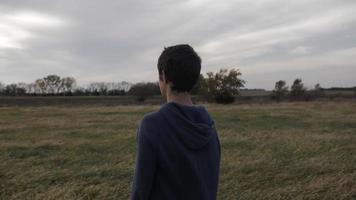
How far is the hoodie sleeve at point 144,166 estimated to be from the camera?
173cm

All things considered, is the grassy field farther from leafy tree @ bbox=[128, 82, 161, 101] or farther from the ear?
leafy tree @ bbox=[128, 82, 161, 101]

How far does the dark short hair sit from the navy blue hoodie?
0.32ft

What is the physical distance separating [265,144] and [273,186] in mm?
4254

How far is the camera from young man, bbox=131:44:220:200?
1.74m

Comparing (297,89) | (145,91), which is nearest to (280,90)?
(297,89)

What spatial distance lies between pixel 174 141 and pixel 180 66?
1.04 ft

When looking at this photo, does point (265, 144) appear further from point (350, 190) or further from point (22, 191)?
point (22, 191)

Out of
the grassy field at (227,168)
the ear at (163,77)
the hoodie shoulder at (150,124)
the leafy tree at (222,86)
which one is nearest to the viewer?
the hoodie shoulder at (150,124)

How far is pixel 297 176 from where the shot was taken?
660cm

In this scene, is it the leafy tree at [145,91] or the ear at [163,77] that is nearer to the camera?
the ear at [163,77]

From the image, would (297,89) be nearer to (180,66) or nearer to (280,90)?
(280,90)

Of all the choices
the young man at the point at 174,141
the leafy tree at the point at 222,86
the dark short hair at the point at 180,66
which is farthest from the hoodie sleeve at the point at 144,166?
the leafy tree at the point at 222,86

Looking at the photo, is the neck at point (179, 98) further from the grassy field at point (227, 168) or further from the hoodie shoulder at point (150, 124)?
the grassy field at point (227, 168)

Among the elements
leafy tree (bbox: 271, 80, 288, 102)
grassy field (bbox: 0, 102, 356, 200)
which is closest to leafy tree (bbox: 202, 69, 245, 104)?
leafy tree (bbox: 271, 80, 288, 102)
